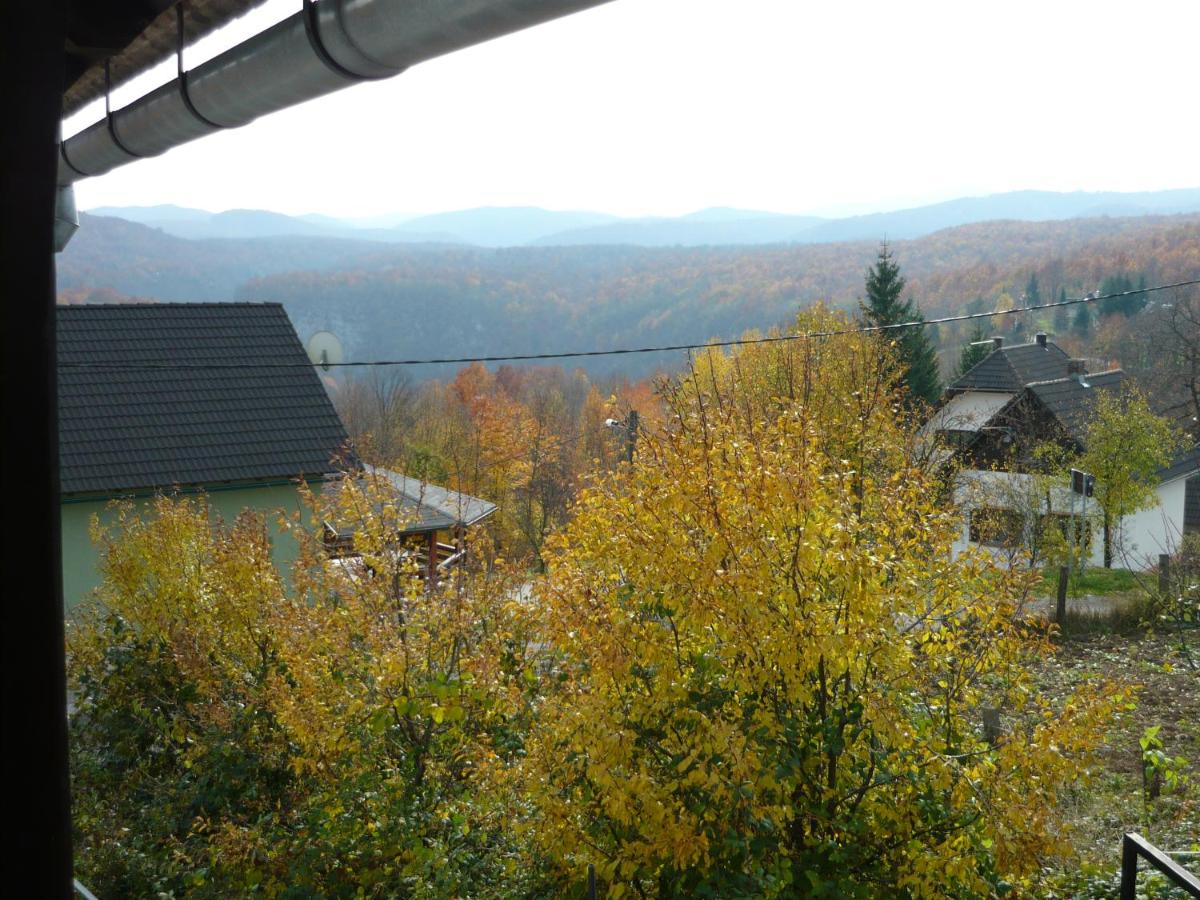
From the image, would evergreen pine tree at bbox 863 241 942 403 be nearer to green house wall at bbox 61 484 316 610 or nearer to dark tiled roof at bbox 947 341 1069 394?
dark tiled roof at bbox 947 341 1069 394

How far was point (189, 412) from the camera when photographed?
63.6 feet

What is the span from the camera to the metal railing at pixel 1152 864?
351cm

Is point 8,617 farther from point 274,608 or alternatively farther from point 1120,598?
point 1120,598

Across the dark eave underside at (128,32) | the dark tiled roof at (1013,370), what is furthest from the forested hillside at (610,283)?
the dark eave underside at (128,32)

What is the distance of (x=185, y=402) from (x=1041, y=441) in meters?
22.0

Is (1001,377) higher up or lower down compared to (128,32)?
lower down

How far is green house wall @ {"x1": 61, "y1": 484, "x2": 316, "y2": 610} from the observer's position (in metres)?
16.5

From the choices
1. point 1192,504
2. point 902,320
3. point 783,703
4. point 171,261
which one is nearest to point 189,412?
point 783,703

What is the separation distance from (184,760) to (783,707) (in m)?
5.34

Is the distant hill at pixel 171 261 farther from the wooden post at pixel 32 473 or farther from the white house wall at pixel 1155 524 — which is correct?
the wooden post at pixel 32 473

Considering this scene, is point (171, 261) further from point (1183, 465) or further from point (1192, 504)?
point (1183, 465)

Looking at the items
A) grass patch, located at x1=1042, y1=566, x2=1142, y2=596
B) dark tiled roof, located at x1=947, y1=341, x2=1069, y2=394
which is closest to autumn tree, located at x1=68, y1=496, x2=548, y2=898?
grass patch, located at x1=1042, y1=566, x2=1142, y2=596

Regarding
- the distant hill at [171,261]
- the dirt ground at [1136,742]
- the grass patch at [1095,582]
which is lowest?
the grass patch at [1095,582]

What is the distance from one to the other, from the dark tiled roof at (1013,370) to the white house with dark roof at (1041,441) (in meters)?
0.04
